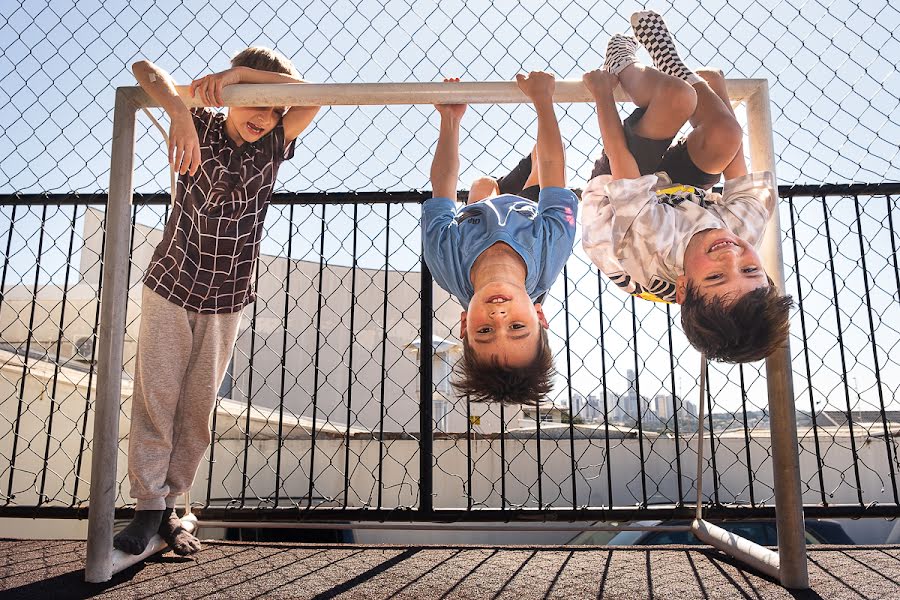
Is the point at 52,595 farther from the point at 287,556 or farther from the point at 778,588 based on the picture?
the point at 778,588

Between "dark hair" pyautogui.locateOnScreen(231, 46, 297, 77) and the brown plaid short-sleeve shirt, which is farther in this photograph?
"dark hair" pyautogui.locateOnScreen(231, 46, 297, 77)

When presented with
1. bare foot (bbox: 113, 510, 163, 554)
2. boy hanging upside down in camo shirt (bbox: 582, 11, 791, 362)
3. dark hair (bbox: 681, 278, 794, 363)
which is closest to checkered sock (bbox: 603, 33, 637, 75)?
boy hanging upside down in camo shirt (bbox: 582, 11, 791, 362)

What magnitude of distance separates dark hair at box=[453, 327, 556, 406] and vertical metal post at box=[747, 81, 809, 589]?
470mm

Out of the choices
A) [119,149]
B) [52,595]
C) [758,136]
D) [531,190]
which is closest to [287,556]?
[52,595]

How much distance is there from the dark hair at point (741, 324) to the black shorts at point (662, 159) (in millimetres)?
376

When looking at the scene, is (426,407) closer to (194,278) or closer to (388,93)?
(194,278)

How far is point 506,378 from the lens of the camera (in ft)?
4.33

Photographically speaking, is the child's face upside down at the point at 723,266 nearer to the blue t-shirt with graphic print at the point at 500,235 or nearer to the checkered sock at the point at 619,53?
the blue t-shirt with graphic print at the point at 500,235

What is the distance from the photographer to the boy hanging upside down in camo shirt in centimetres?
130

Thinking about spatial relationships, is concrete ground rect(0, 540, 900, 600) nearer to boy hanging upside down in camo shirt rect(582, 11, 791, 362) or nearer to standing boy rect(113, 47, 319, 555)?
standing boy rect(113, 47, 319, 555)

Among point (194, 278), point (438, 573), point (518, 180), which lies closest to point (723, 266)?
point (518, 180)

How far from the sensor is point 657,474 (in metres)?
4.68

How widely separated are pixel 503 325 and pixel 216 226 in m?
0.73

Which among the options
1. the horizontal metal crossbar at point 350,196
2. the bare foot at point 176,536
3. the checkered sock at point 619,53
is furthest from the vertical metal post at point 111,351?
the checkered sock at point 619,53
